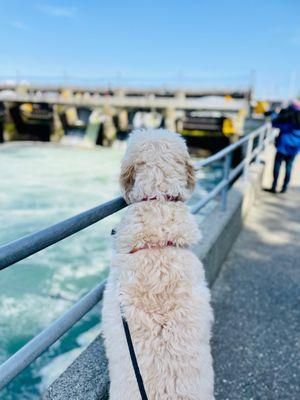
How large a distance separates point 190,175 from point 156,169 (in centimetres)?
22

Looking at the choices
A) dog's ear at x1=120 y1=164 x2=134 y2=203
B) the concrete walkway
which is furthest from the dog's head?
the concrete walkway

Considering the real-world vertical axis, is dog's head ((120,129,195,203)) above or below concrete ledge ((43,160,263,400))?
above

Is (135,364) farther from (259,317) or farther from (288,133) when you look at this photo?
(288,133)

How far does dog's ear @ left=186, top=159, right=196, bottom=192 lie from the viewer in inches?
73.3

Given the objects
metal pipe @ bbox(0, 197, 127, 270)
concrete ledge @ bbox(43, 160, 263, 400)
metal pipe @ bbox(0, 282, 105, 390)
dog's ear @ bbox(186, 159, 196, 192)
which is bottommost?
concrete ledge @ bbox(43, 160, 263, 400)

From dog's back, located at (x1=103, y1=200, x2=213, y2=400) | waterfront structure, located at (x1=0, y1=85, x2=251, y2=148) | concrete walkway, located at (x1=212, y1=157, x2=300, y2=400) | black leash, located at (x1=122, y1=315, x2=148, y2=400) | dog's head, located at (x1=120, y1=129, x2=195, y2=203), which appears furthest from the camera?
waterfront structure, located at (x1=0, y1=85, x2=251, y2=148)

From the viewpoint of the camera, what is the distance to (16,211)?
10.2 meters

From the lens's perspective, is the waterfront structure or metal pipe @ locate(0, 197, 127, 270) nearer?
metal pipe @ locate(0, 197, 127, 270)

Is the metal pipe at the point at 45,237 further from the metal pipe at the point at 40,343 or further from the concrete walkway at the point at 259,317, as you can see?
the concrete walkway at the point at 259,317

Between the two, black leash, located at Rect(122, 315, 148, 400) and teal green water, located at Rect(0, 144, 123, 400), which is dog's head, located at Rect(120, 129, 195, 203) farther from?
teal green water, located at Rect(0, 144, 123, 400)

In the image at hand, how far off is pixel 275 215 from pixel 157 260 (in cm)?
499

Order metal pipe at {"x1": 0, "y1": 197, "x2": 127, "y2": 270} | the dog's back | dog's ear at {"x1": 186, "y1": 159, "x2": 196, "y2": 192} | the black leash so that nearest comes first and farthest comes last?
metal pipe at {"x1": 0, "y1": 197, "x2": 127, "y2": 270} < the black leash < the dog's back < dog's ear at {"x1": 186, "y1": 159, "x2": 196, "y2": 192}

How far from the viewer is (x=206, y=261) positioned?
11.1 ft

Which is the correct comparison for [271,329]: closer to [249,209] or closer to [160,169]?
[160,169]
